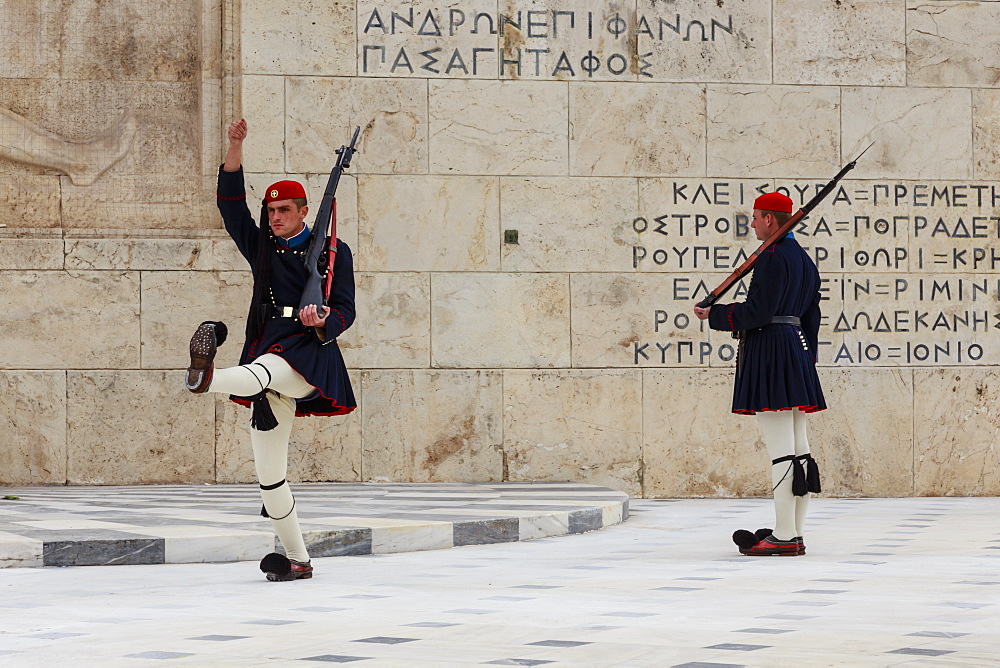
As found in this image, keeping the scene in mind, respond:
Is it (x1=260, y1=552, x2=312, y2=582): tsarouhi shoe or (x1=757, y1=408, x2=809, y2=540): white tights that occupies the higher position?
(x1=757, y1=408, x2=809, y2=540): white tights

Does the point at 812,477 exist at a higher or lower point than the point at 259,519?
higher

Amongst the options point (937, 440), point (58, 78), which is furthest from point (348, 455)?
point (937, 440)

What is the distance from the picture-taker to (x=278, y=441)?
252 inches

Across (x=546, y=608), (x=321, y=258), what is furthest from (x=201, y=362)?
(x=546, y=608)

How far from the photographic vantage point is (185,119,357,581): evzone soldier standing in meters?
6.34

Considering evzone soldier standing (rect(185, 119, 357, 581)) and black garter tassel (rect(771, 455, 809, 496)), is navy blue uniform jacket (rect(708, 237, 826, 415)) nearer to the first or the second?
black garter tassel (rect(771, 455, 809, 496))

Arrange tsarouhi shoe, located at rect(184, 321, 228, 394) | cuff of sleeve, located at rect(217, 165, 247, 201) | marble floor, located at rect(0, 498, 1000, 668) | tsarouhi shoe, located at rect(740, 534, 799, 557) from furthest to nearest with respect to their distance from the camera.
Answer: tsarouhi shoe, located at rect(740, 534, 799, 557)
cuff of sleeve, located at rect(217, 165, 247, 201)
tsarouhi shoe, located at rect(184, 321, 228, 394)
marble floor, located at rect(0, 498, 1000, 668)

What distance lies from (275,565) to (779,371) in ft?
8.95

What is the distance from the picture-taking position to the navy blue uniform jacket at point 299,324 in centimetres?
639

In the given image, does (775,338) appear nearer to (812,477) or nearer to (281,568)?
(812,477)

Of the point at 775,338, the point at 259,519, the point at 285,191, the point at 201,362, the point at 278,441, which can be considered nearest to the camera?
the point at 201,362

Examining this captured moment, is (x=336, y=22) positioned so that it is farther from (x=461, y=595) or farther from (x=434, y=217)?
(x=461, y=595)

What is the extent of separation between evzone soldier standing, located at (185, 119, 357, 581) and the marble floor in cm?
36

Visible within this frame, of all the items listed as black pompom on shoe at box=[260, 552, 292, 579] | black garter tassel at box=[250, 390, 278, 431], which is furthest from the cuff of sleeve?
black pompom on shoe at box=[260, 552, 292, 579]
